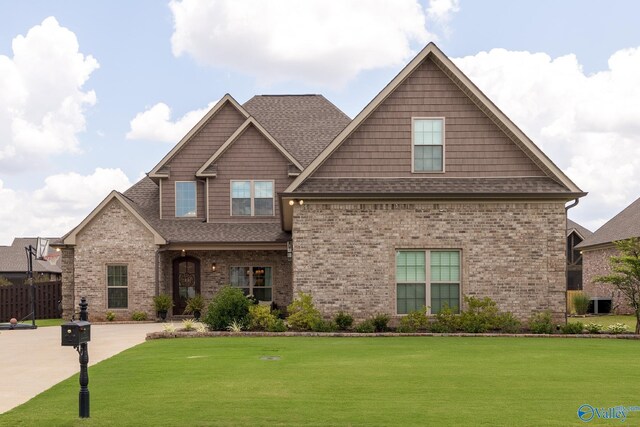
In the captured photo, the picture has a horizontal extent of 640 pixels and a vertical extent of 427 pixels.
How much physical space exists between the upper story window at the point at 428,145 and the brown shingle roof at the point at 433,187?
473mm

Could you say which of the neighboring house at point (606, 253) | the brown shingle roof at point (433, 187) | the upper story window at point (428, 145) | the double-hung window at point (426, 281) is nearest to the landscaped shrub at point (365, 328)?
the double-hung window at point (426, 281)

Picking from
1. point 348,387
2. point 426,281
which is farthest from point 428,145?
point 348,387

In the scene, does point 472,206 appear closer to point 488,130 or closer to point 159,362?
point 488,130

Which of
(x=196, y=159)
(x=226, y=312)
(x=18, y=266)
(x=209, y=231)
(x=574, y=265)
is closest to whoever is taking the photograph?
(x=226, y=312)

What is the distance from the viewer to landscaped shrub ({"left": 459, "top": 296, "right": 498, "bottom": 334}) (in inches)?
674

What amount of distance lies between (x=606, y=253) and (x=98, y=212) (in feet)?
90.5

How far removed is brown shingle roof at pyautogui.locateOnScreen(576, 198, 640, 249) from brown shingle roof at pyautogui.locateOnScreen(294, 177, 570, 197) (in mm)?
15975

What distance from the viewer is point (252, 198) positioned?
2639 cm

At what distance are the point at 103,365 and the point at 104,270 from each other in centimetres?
1311

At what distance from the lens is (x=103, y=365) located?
11.8 meters

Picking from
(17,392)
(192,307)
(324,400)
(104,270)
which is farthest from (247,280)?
(324,400)

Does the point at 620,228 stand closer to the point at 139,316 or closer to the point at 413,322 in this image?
the point at 413,322

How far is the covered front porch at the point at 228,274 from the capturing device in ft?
84.3

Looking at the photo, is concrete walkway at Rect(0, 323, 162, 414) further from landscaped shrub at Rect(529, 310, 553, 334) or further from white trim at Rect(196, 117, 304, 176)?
landscaped shrub at Rect(529, 310, 553, 334)
